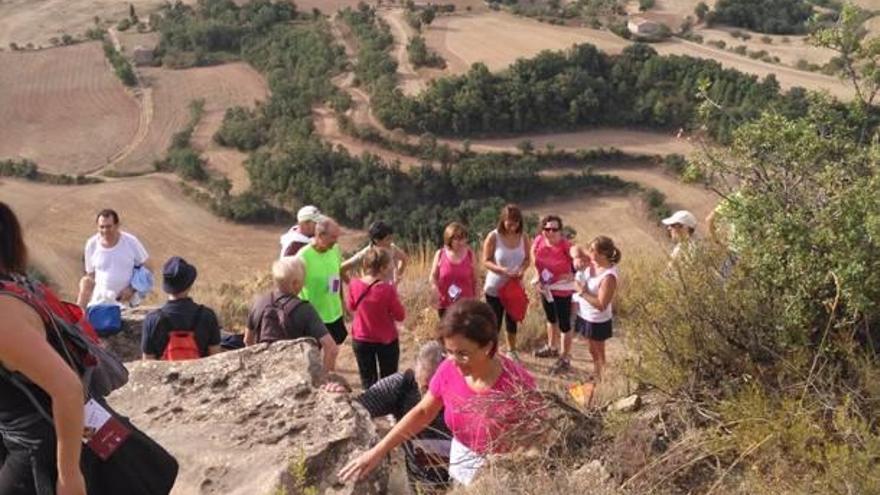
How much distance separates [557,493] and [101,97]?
49.3 m

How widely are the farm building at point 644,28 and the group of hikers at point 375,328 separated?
46.7 meters

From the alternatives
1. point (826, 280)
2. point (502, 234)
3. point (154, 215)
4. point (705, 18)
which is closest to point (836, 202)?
point (826, 280)

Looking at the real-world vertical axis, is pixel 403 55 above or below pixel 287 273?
below

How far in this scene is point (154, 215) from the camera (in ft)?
120

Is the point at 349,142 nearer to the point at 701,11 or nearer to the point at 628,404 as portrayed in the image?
the point at 701,11

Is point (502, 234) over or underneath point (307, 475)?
underneath

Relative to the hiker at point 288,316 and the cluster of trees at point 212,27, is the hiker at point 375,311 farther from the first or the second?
the cluster of trees at point 212,27

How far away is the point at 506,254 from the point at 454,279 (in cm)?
43

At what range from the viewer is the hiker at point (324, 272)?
5676 mm

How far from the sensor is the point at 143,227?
35.2 meters

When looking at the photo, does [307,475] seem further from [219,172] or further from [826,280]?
[219,172]

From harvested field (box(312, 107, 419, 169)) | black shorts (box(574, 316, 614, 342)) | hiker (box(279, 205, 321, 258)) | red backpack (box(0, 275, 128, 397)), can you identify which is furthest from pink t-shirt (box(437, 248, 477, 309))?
harvested field (box(312, 107, 419, 169))

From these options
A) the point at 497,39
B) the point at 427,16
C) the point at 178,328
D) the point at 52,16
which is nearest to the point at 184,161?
the point at 427,16

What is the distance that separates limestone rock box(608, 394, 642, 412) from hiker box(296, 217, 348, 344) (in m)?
2.29
